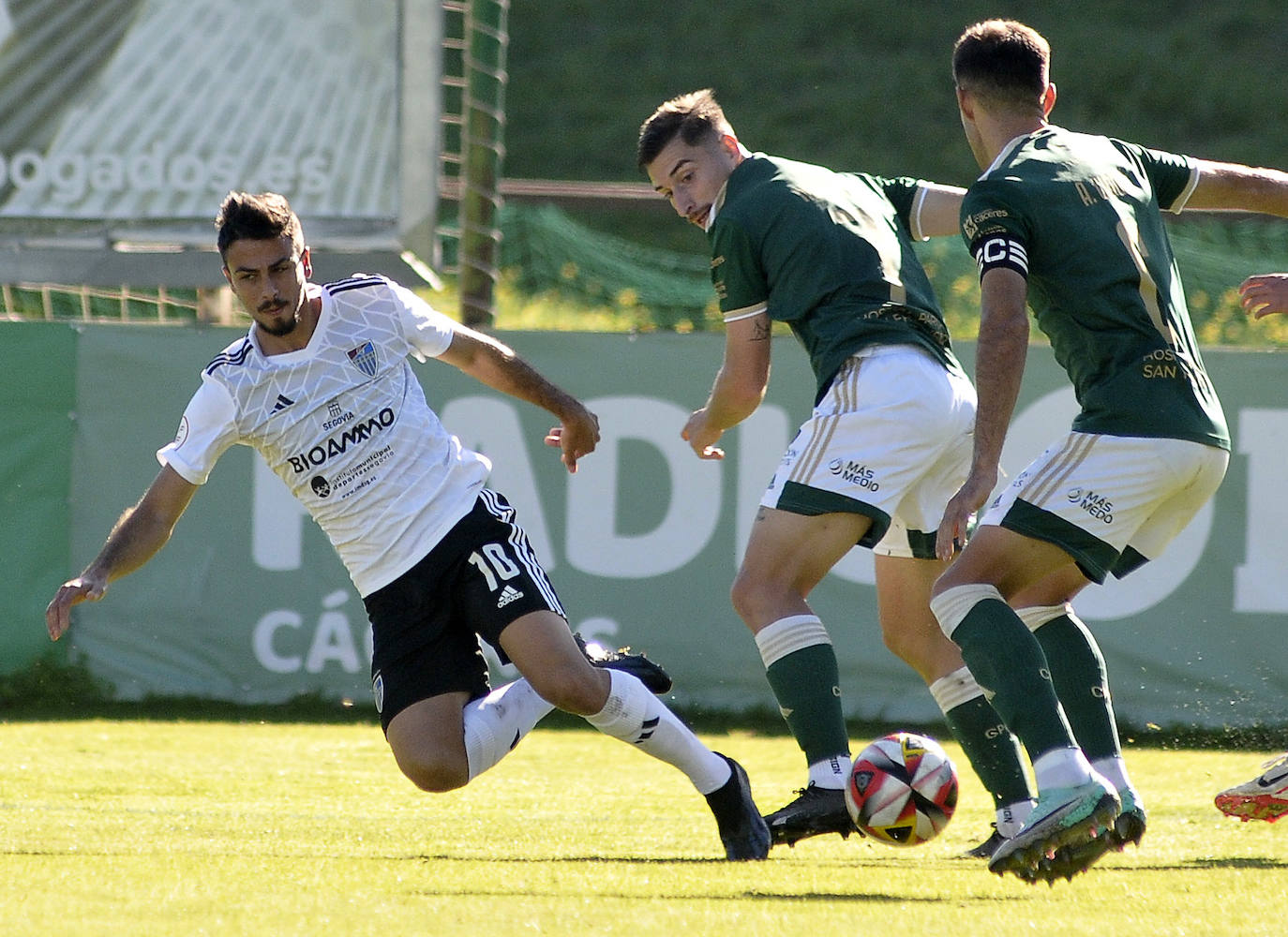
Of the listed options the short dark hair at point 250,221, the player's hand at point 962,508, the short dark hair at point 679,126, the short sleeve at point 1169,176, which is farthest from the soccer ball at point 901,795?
the short dark hair at point 250,221

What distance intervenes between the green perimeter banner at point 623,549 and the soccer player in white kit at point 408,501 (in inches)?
127

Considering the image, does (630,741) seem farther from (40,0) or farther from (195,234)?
(40,0)

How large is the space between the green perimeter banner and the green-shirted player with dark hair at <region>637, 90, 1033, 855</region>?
3.08 m

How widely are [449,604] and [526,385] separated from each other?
68 cm

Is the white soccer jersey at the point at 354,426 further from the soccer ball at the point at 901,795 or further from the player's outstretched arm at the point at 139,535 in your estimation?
the soccer ball at the point at 901,795

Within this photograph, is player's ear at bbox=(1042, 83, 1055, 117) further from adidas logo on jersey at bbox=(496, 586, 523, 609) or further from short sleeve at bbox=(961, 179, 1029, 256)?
adidas logo on jersey at bbox=(496, 586, 523, 609)

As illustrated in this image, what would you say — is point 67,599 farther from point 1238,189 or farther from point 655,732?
point 1238,189

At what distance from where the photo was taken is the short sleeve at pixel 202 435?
4980 mm

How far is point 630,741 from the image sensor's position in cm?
511

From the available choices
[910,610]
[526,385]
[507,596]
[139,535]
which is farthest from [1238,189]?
[139,535]

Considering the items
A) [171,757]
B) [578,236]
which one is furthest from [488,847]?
[578,236]

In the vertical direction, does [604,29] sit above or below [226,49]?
below

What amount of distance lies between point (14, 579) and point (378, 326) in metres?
4.13

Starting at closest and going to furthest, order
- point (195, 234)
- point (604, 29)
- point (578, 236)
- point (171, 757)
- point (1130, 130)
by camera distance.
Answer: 1. point (171, 757)
2. point (195, 234)
3. point (578, 236)
4. point (1130, 130)
5. point (604, 29)
